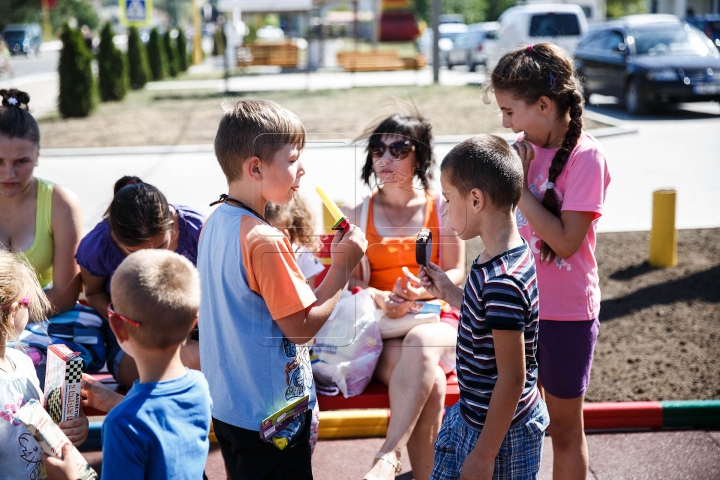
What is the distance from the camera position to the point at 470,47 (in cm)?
2867

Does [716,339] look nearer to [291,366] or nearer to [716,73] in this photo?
[291,366]

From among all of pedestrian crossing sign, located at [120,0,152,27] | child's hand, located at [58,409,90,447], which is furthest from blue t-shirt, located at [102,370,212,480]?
pedestrian crossing sign, located at [120,0,152,27]

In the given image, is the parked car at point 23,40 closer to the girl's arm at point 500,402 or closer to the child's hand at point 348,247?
the child's hand at point 348,247

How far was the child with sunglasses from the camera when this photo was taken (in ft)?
6.91

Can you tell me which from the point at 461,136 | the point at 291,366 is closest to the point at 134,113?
the point at 461,136

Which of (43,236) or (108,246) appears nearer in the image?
(108,246)

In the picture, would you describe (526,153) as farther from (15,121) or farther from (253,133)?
(15,121)

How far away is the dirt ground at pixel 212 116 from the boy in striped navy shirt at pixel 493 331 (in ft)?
27.3

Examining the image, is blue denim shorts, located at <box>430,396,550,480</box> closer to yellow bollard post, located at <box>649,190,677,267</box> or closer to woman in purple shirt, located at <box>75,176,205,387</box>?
woman in purple shirt, located at <box>75,176,205,387</box>

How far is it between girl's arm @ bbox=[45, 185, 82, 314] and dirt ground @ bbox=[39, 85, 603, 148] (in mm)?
7237

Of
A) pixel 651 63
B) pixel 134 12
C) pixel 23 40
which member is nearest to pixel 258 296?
pixel 651 63

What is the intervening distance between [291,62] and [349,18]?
35268 millimetres

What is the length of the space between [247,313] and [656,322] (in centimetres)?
385

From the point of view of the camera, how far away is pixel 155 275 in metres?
1.81
